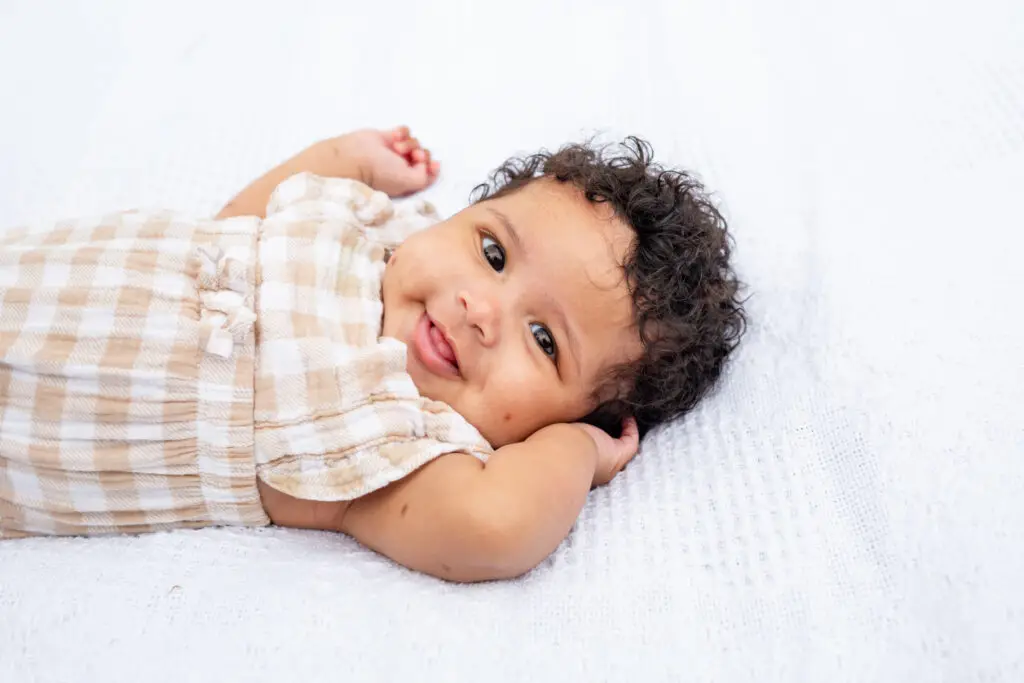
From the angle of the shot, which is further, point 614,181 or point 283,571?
point 614,181

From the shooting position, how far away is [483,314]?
40.3 inches

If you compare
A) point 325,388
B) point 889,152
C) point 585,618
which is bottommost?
point 585,618

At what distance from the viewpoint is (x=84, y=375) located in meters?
0.95

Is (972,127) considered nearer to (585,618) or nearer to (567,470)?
(567,470)

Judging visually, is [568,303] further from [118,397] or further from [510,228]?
[118,397]

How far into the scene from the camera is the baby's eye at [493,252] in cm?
110

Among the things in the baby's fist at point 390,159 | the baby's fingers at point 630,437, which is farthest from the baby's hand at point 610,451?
the baby's fist at point 390,159

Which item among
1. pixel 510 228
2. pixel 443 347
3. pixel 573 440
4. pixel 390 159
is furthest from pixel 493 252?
pixel 390 159

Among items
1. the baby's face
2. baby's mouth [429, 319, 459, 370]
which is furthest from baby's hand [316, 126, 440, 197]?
baby's mouth [429, 319, 459, 370]

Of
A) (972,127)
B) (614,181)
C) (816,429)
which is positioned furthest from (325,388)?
(972,127)

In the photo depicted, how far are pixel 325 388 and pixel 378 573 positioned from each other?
0.21 meters

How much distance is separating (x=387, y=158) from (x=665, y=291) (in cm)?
55

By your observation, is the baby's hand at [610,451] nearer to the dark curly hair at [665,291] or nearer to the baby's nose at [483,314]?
the dark curly hair at [665,291]

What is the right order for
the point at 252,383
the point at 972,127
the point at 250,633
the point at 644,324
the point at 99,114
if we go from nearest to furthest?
the point at 250,633, the point at 252,383, the point at 644,324, the point at 972,127, the point at 99,114
